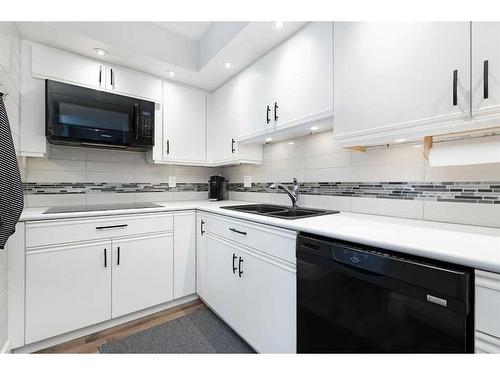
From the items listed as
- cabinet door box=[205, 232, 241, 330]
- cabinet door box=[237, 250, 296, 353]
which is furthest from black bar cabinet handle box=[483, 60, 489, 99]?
cabinet door box=[205, 232, 241, 330]

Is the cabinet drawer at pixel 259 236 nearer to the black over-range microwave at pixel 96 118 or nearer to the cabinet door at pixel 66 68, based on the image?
the black over-range microwave at pixel 96 118

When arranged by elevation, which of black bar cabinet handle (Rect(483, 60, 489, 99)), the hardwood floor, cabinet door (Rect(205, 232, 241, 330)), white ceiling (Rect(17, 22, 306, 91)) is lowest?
the hardwood floor

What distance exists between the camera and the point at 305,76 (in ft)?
4.83

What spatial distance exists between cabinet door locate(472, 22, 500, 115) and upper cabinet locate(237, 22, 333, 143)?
2.00 ft

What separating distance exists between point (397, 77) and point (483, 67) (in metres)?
0.29

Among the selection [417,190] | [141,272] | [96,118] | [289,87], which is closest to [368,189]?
[417,190]

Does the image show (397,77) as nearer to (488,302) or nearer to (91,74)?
(488,302)

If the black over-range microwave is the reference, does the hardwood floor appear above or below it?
below

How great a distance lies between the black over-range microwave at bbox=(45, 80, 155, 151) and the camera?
1.67m

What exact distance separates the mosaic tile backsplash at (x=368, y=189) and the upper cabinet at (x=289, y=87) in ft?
1.70

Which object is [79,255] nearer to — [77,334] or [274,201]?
[77,334]

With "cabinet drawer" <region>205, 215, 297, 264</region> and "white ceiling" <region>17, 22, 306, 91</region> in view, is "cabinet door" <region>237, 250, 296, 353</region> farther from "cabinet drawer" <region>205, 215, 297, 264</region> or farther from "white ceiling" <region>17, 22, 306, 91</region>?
"white ceiling" <region>17, 22, 306, 91</region>

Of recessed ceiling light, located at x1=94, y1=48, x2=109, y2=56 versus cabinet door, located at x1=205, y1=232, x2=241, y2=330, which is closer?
cabinet door, located at x1=205, y1=232, x2=241, y2=330

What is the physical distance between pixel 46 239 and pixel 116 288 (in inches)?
22.4
